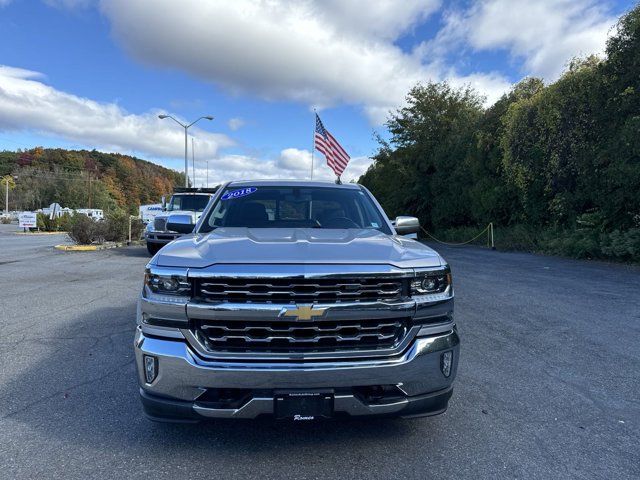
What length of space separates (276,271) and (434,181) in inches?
1081

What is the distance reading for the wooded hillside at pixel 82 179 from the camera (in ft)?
295

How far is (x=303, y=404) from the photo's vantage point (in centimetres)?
273

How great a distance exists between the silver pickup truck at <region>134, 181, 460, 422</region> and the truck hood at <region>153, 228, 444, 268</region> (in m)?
0.01

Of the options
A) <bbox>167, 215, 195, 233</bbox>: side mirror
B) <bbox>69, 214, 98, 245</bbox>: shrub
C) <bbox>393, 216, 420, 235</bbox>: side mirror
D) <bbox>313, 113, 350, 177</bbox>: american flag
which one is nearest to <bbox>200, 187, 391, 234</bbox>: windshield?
<bbox>393, 216, 420, 235</bbox>: side mirror

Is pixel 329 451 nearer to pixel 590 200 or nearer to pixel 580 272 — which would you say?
pixel 580 272

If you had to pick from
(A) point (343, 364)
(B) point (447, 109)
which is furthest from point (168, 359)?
(B) point (447, 109)

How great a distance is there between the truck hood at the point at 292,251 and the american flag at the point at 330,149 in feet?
52.4

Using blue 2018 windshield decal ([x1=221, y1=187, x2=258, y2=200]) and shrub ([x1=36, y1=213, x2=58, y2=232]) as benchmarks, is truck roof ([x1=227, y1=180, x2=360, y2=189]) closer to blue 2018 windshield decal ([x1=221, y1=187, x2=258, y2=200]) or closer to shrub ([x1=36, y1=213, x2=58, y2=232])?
blue 2018 windshield decal ([x1=221, y1=187, x2=258, y2=200])

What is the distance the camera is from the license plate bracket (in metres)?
2.71

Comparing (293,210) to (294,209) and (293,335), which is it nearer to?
(294,209)

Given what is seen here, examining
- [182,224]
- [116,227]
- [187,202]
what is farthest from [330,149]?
[182,224]

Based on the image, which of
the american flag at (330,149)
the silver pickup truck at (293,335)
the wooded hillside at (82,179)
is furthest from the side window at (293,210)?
the wooded hillside at (82,179)

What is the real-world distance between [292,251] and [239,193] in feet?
6.31

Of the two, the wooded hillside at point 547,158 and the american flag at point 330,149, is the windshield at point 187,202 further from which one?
the wooded hillside at point 547,158
